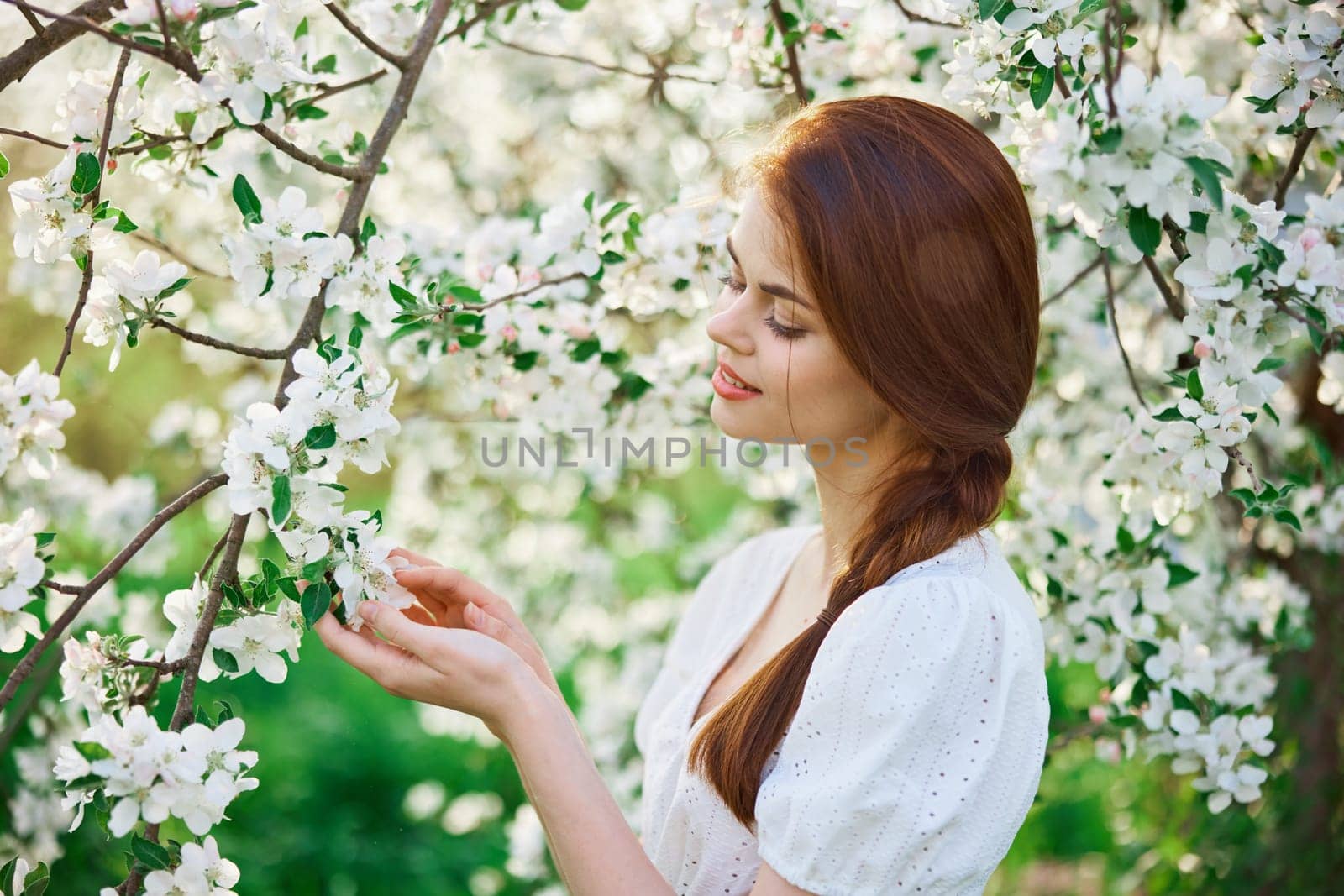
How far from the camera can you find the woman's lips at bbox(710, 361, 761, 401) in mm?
1406

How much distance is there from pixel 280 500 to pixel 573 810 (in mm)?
465

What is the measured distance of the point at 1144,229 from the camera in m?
1.12

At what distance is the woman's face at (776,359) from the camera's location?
1.34 metres

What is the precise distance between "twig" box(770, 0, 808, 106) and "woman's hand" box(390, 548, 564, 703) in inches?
37.5

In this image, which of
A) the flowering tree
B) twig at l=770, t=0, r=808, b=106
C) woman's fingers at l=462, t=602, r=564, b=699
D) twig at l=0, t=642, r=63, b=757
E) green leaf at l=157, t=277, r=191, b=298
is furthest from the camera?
twig at l=0, t=642, r=63, b=757

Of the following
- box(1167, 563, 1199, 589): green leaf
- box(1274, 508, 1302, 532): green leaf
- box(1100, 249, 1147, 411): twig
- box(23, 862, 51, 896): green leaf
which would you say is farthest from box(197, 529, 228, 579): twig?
box(1167, 563, 1199, 589): green leaf

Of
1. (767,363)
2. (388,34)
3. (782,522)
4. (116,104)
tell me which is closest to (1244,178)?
(782,522)

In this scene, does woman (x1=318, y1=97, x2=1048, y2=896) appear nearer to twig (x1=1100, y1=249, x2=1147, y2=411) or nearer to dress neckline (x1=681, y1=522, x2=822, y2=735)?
dress neckline (x1=681, y1=522, x2=822, y2=735)

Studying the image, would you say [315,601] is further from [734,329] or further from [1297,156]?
[1297,156]

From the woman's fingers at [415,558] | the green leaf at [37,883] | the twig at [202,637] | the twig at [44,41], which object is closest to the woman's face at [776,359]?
the woman's fingers at [415,558]

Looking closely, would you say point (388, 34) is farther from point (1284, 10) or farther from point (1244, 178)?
point (1244, 178)

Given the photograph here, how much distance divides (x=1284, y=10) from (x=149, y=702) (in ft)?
5.37

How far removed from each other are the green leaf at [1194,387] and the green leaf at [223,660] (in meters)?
1.13

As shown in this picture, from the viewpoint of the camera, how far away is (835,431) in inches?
55.5
